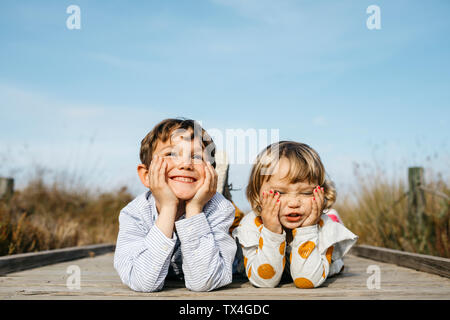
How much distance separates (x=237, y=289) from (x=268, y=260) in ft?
0.92

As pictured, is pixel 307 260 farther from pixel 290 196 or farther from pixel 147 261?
pixel 147 261

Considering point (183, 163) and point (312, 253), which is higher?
point (183, 163)

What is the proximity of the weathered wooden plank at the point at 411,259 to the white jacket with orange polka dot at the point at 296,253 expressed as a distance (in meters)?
0.99

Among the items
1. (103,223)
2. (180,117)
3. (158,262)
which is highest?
(180,117)

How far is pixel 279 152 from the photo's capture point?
2801 mm

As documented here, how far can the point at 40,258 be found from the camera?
3961 mm

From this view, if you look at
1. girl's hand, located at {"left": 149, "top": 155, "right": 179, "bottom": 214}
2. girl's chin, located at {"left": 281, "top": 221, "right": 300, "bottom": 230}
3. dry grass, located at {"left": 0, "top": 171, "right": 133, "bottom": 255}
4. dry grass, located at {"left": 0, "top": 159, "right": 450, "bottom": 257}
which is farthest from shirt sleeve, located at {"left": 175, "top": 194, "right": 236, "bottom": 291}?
dry grass, located at {"left": 0, "top": 171, "right": 133, "bottom": 255}

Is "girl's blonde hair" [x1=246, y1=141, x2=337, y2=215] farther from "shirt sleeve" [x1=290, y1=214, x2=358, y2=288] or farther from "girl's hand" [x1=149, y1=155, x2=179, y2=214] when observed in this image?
"girl's hand" [x1=149, y1=155, x2=179, y2=214]

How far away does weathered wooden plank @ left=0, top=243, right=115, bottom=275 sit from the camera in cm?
340

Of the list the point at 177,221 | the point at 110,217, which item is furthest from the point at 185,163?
the point at 110,217

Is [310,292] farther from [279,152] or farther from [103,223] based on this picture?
[103,223]

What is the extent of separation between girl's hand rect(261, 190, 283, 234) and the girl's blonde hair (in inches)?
8.1

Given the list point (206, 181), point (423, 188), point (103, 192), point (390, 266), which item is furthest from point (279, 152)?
point (103, 192)
